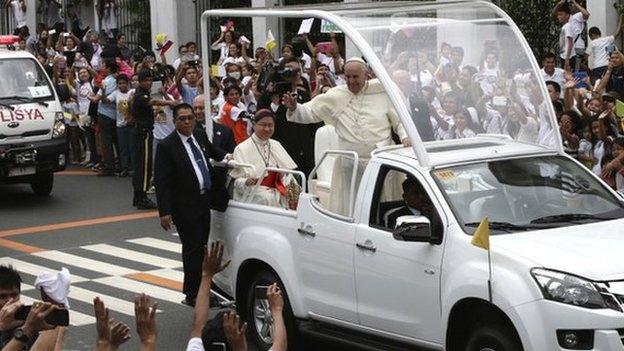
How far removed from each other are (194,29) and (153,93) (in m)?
12.7

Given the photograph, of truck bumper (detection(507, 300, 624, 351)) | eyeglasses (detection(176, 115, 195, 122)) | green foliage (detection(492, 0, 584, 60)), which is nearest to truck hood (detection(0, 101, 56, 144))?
green foliage (detection(492, 0, 584, 60))

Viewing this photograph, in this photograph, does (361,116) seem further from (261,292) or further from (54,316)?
(54,316)

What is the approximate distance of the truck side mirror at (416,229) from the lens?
A: 31.1 feet

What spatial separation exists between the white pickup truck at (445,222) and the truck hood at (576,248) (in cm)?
1

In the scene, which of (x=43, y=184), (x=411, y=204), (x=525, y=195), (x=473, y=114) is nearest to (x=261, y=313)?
(x=411, y=204)

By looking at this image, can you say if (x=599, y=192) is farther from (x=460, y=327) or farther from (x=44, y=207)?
(x=44, y=207)

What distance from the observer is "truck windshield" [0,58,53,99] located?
20.7m

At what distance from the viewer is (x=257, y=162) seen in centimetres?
1220

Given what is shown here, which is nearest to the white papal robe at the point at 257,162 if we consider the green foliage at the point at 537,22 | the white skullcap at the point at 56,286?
the white skullcap at the point at 56,286

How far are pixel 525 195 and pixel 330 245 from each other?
1.53 meters

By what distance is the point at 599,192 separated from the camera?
1019cm

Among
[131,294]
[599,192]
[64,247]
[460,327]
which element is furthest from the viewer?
[64,247]

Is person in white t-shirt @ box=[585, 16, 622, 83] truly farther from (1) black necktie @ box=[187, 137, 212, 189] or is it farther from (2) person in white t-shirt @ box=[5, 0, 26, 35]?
(2) person in white t-shirt @ box=[5, 0, 26, 35]

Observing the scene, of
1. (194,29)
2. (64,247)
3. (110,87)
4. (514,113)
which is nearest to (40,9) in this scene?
(194,29)
